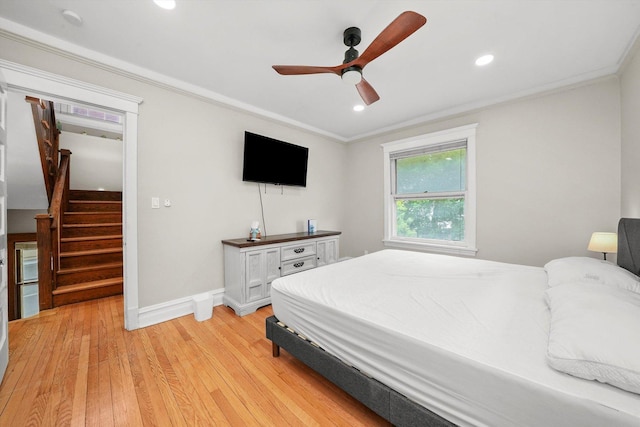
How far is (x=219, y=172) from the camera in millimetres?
3051

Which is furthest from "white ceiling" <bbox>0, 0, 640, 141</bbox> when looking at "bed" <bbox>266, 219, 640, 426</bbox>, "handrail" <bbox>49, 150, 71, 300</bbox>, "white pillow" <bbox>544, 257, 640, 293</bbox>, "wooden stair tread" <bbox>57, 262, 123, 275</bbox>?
"wooden stair tread" <bbox>57, 262, 123, 275</bbox>

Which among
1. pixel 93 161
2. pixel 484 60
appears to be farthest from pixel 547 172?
pixel 93 161

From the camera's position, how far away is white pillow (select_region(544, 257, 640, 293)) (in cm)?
141

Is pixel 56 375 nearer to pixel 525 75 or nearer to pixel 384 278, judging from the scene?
pixel 384 278

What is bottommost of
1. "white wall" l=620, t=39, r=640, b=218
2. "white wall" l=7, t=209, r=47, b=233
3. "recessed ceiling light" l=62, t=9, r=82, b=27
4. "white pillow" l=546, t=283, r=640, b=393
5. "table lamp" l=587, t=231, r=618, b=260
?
"white pillow" l=546, t=283, r=640, b=393

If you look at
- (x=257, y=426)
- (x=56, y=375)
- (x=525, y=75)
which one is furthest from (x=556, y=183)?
(x=56, y=375)

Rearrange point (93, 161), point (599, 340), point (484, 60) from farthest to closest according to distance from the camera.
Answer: point (93, 161) < point (484, 60) < point (599, 340)

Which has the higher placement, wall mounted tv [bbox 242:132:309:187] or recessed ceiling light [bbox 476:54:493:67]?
recessed ceiling light [bbox 476:54:493:67]

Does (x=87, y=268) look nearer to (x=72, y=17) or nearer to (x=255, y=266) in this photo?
(x=255, y=266)

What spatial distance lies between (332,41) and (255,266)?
2425mm

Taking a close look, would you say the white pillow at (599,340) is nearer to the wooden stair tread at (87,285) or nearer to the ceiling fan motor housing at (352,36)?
the ceiling fan motor housing at (352,36)

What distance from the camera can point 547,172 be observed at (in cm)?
277

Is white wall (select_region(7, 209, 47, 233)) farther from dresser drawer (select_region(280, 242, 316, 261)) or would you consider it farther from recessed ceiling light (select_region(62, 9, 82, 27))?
dresser drawer (select_region(280, 242, 316, 261))

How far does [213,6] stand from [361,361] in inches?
99.9
